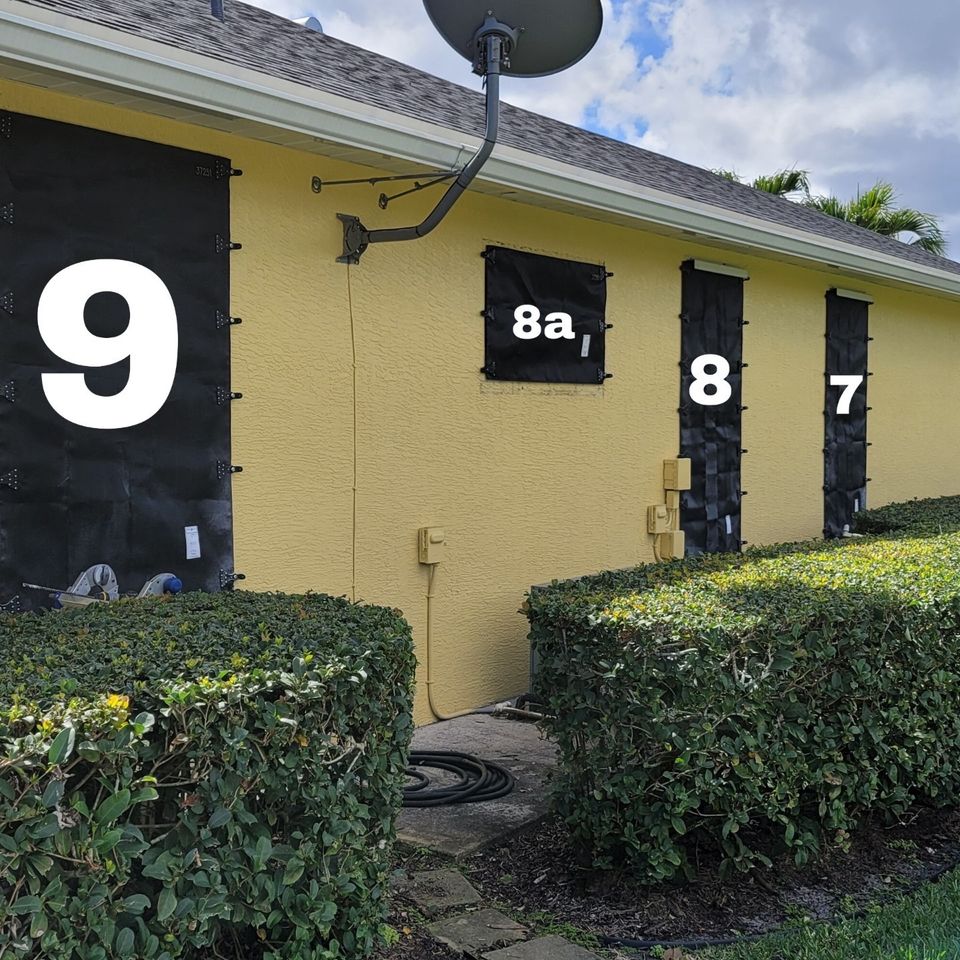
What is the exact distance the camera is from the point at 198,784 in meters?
2.70

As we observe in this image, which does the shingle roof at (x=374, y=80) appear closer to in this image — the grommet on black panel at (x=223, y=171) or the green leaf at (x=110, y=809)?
the grommet on black panel at (x=223, y=171)

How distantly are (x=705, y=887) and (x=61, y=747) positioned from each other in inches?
103

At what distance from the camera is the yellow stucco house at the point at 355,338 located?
4.59 m

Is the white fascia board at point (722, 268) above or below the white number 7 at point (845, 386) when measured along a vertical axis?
above

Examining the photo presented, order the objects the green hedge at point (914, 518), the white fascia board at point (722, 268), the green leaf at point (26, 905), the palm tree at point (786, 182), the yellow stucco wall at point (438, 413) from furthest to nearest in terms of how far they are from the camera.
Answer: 1. the palm tree at point (786, 182)
2. the white fascia board at point (722, 268)
3. the green hedge at point (914, 518)
4. the yellow stucco wall at point (438, 413)
5. the green leaf at point (26, 905)

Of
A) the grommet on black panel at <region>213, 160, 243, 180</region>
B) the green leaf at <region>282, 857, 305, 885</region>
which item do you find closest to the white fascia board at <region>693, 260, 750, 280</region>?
the grommet on black panel at <region>213, 160, 243, 180</region>

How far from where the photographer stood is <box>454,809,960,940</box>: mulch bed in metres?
3.88

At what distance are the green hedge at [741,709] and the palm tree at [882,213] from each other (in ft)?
63.4

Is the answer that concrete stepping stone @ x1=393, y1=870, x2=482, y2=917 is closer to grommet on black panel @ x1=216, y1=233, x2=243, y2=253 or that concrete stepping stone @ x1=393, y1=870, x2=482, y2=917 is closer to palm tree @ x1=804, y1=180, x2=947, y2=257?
grommet on black panel @ x1=216, y1=233, x2=243, y2=253

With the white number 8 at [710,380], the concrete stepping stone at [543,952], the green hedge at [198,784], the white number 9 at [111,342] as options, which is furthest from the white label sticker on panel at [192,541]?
the white number 8 at [710,380]

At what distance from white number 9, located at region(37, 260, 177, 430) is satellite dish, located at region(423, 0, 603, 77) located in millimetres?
1845

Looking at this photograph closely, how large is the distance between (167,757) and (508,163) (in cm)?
428

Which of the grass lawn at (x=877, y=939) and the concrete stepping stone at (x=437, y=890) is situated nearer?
the grass lawn at (x=877, y=939)

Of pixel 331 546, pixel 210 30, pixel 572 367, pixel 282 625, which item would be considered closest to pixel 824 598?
pixel 282 625
